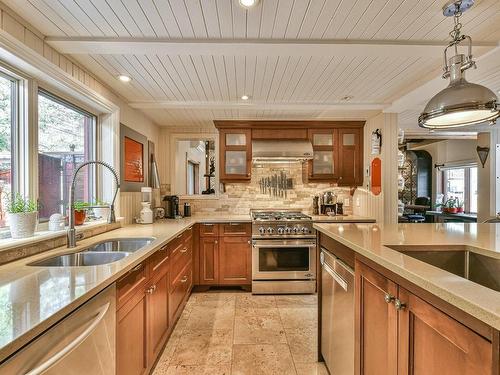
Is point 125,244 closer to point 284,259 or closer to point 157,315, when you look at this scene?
point 157,315

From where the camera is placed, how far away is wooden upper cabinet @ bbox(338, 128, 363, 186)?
386 centimetres

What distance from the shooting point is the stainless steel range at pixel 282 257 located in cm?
330

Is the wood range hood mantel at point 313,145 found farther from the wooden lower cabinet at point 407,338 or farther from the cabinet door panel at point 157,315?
the wooden lower cabinet at point 407,338

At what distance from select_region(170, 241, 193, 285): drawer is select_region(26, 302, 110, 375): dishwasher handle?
1.14 metres

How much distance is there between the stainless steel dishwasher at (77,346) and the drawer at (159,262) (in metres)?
0.52

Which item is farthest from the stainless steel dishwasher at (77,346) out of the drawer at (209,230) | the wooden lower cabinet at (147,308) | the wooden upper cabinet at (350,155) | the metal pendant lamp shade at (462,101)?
the wooden upper cabinet at (350,155)

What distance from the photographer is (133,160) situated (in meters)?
3.09

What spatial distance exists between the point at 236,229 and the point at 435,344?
8.76ft

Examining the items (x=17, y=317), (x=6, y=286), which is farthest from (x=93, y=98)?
(x=17, y=317)

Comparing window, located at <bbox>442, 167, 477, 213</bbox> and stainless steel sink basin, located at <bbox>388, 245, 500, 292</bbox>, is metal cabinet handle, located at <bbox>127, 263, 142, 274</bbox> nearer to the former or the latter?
stainless steel sink basin, located at <bbox>388, 245, 500, 292</bbox>

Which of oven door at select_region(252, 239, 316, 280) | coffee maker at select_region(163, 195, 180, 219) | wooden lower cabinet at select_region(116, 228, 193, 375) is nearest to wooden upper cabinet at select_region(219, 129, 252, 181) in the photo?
coffee maker at select_region(163, 195, 180, 219)

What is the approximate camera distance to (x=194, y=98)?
2.94 m

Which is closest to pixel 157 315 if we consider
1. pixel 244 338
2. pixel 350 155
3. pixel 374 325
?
pixel 244 338

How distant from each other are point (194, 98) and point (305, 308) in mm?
2582
